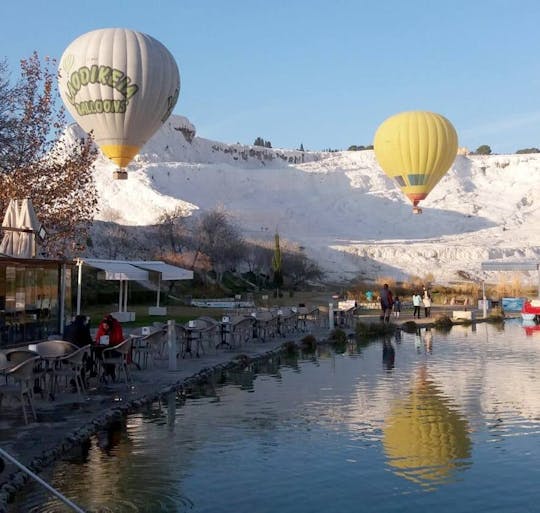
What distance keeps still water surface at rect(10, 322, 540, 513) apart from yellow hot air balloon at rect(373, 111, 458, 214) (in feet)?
82.1

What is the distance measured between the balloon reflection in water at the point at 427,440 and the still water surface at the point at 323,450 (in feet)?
0.06

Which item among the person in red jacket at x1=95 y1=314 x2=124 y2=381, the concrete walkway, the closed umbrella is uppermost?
the closed umbrella

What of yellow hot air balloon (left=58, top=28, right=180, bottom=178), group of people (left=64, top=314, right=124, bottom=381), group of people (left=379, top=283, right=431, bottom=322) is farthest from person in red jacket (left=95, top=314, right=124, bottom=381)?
group of people (left=379, top=283, right=431, bottom=322)

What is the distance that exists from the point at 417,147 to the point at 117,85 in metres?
18.1

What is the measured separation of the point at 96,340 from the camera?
1287 cm

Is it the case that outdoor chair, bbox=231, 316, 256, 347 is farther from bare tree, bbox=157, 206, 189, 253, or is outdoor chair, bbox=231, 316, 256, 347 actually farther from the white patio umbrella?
bare tree, bbox=157, 206, 189, 253

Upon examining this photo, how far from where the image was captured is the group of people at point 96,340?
41.1 feet

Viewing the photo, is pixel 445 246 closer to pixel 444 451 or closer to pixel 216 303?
pixel 216 303

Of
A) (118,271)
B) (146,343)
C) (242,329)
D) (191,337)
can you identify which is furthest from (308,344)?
(118,271)

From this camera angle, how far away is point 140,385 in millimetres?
12398

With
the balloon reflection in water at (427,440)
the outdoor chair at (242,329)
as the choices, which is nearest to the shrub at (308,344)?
the outdoor chair at (242,329)

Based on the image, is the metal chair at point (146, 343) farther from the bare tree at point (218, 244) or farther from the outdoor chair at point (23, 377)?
the bare tree at point (218, 244)

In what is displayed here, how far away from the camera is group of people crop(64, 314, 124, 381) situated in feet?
41.1

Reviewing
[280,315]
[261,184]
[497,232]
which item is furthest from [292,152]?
[280,315]
